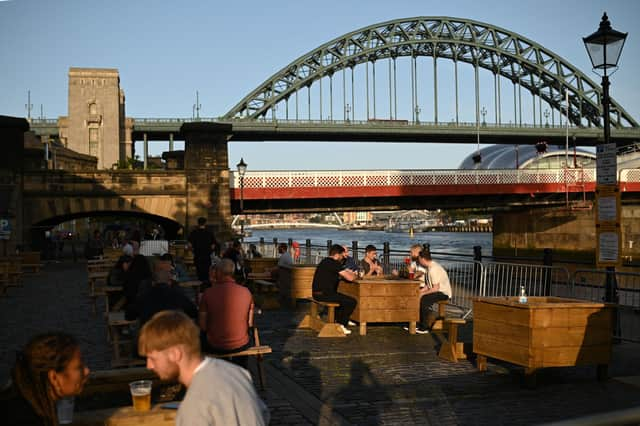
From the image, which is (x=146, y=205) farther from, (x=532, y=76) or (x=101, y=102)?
(x=532, y=76)

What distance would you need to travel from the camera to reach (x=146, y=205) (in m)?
30.5

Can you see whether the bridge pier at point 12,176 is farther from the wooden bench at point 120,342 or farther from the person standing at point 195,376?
the person standing at point 195,376

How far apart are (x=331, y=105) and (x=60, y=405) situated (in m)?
91.7

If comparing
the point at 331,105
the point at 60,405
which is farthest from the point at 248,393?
Result: the point at 331,105

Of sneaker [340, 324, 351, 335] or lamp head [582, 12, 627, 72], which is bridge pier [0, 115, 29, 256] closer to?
sneaker [340, 324, 351, 335]

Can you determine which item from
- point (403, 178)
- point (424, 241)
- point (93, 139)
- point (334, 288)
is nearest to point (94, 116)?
point (93, 139)

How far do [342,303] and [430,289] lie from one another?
1608 mm

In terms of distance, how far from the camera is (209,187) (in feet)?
99.1

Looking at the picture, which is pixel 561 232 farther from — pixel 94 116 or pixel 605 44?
pixel 94 116

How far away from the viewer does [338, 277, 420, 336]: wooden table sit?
38.9 feet

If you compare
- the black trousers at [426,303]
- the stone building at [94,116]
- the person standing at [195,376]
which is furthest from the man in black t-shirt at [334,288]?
the stone building at [94,116]

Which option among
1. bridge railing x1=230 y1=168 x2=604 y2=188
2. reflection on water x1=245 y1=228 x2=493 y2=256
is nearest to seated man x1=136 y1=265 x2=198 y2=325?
bridge railing x1=230 y1=168 x2=604 y2=188

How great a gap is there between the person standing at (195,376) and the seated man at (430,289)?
912cm

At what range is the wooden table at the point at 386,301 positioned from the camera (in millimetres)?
11867
